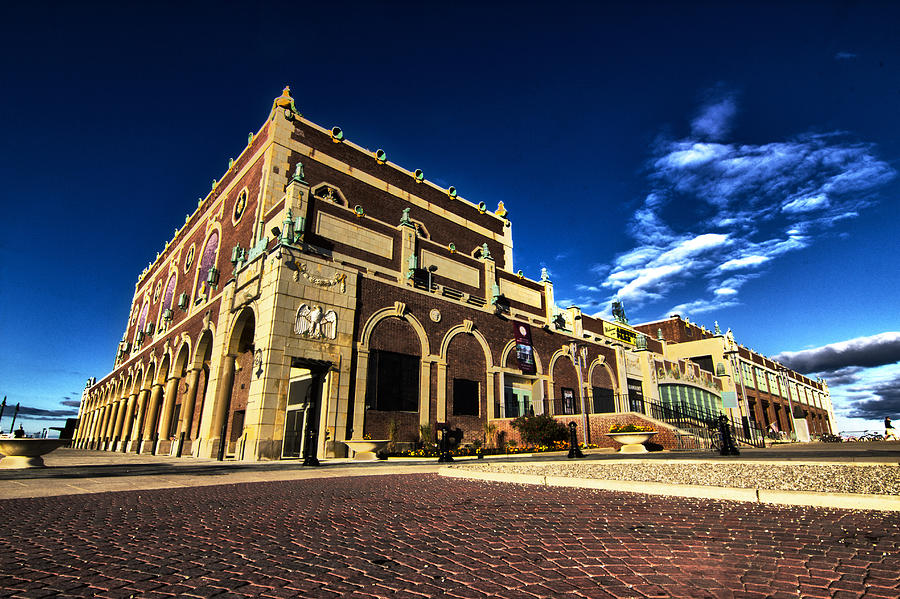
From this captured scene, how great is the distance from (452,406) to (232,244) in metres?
16.2

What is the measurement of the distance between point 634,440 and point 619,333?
2211 cm

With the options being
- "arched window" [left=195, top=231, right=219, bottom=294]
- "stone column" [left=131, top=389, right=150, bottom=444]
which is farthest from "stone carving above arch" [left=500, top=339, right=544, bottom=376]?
"stone column" [left=131, top=389, right=150, bottom=444]

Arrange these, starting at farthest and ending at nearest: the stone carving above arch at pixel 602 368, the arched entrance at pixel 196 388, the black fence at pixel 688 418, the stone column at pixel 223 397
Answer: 1. the stone carving above arch at pixel 602 368
2. the black fence at pixel 688 418
3. the arched entrance at pixel 196 388
4. the stone column at pixel 223 397

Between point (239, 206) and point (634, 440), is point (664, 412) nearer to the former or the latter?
point (634, 440)

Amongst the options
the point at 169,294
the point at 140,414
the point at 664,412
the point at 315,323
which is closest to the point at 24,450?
the point at 315,323

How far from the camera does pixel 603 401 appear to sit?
112ft

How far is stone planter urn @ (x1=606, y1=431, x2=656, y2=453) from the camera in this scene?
18766mm

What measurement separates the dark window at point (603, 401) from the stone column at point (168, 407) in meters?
28.4

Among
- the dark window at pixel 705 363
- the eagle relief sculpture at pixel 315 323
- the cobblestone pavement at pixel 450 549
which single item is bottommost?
the cobblestone pavement at pixel 450 549

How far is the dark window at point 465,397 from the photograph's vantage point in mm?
24234

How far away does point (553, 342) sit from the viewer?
104ft

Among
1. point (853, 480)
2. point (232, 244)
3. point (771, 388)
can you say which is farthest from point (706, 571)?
point (771, 388)

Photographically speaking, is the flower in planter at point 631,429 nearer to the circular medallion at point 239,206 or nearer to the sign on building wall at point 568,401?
the sign on building wall at point 568,401

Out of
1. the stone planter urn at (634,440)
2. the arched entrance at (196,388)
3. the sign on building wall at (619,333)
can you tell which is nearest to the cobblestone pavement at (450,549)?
the stone planter urn at (634,440)
